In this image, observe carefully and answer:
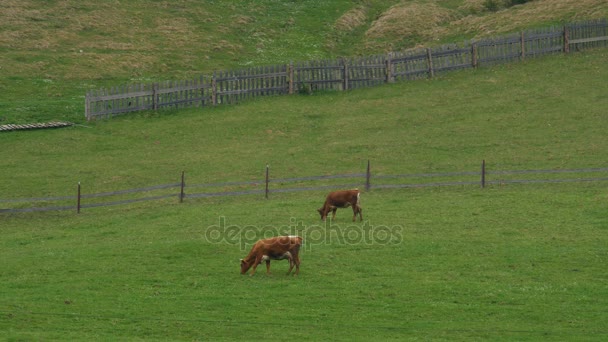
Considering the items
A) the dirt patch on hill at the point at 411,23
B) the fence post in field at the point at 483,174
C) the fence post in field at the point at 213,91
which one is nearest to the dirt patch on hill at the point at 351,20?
the dirt patch on hill at the point at 411,23

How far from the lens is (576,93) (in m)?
55.2

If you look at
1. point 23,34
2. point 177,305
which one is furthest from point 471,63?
point 177,305

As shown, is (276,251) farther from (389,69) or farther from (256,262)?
(389,69)

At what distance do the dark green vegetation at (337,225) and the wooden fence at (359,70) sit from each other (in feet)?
3.98

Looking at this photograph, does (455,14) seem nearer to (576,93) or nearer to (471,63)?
(471,63)

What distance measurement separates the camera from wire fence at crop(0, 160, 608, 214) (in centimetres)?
4153

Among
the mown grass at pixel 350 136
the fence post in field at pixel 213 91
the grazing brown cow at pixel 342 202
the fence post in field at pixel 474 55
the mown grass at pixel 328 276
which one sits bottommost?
the mown grass at pixel 328 276

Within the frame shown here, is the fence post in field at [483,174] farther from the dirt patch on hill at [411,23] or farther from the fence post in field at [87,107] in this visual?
the dirt patch on hill at [411,23]

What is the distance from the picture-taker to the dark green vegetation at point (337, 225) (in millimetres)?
25797

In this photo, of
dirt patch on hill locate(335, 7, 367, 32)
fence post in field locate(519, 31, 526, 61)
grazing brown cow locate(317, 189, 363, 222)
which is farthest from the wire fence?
dirt patch on hill locate(335, 7, 367, 32)

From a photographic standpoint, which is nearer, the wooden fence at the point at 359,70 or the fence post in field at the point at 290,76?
the wooden fence at the point at 359,70

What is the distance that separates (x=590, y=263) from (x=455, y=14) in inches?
2053

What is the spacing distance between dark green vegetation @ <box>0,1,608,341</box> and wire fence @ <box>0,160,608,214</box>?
0.60m

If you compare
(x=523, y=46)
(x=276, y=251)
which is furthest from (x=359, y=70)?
(x=276, y=251)
